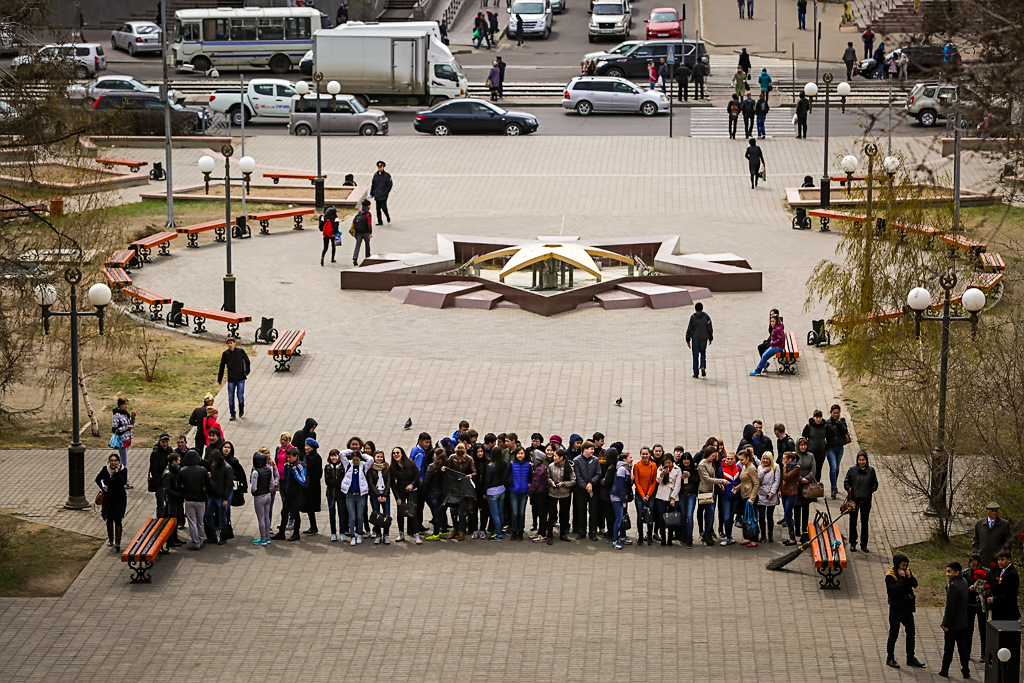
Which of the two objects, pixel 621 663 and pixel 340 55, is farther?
pixel 340 55

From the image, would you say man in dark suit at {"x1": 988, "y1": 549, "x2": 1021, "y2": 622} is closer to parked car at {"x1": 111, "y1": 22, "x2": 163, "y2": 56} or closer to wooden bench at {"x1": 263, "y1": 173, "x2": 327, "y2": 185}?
wooden bench at {"x1": 263, "y1": 173, "x2": 327, "y2": 185}

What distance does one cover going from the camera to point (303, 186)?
38.2 metres

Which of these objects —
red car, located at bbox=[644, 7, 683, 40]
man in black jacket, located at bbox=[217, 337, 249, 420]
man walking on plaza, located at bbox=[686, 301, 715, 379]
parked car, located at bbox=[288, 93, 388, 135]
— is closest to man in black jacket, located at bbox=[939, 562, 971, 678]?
man walking on plaza, located at bbox=[686, 301, 715, 379]

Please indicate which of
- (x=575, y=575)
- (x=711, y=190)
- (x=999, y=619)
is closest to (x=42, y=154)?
(x=575, y=575)

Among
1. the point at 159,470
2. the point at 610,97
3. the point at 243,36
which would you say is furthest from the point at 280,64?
the point at 159,470

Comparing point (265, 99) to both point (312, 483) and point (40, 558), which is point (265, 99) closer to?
point (312, 483)

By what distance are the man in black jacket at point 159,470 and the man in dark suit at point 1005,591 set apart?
8.88 m

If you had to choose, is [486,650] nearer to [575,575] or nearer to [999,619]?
[575,575]

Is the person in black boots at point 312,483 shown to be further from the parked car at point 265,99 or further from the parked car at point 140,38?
the parked car at point 140,38

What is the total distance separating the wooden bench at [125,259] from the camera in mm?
28969

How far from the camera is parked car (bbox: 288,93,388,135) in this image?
143 feet

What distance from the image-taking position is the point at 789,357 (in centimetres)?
2309

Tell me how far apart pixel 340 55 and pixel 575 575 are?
3404 cm

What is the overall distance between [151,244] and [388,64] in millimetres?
18636
